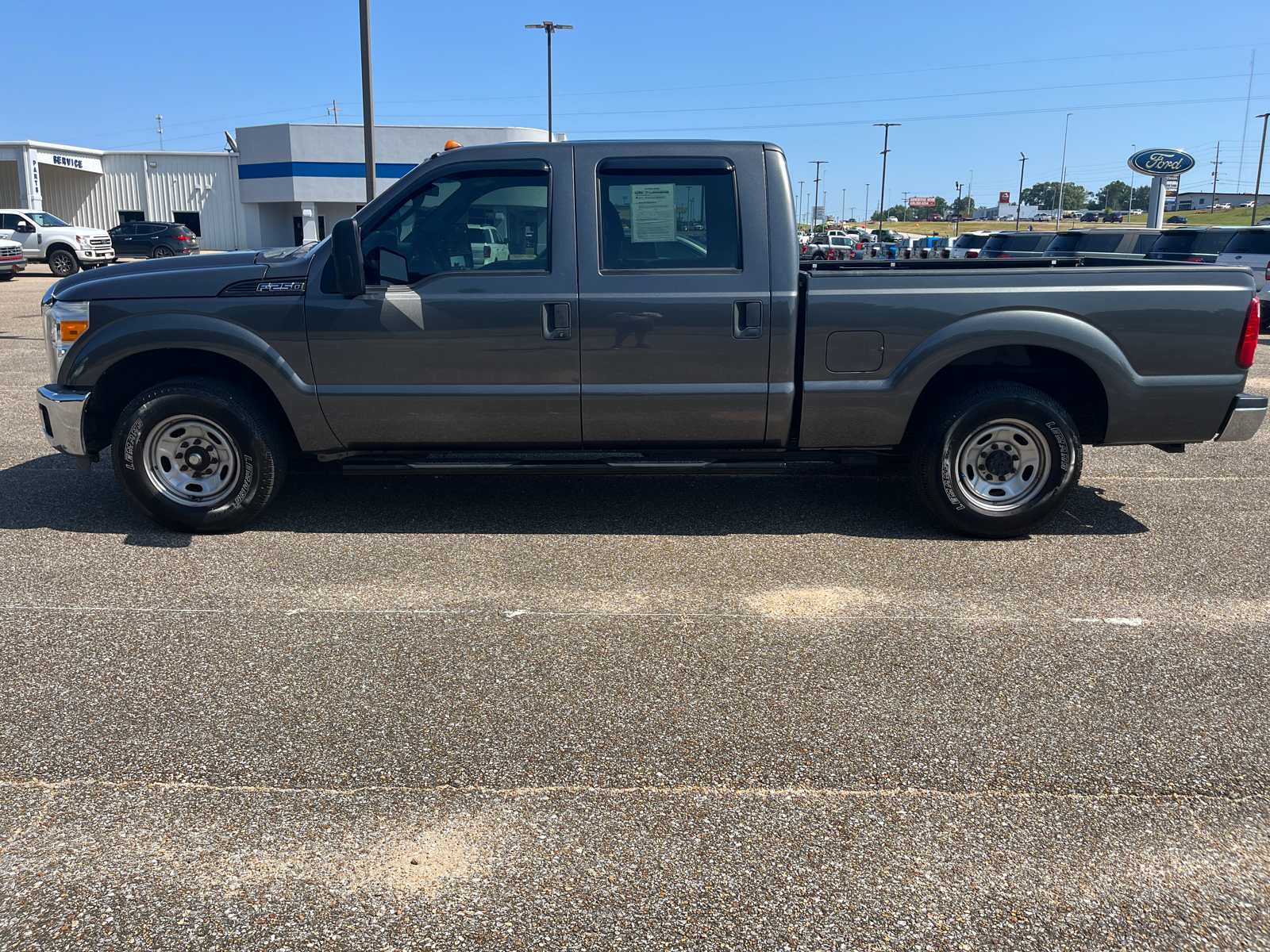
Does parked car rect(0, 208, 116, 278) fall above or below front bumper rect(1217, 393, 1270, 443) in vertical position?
above

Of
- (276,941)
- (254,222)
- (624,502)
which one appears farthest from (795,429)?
(254,222)

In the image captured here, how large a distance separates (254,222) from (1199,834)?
52.9 m

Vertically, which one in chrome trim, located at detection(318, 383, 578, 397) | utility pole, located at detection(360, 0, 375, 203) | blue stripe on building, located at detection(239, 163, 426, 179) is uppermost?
blue stripe on building, located at detection(239, 163, 426, 179)

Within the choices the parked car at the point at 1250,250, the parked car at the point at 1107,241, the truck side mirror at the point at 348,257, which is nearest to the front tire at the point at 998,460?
the truck side mirror at the point at 348,257

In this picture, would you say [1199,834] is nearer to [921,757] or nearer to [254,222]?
[921,757]

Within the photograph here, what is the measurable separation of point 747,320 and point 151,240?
3701cm

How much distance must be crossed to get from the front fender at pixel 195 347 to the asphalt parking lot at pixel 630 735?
804 millimetres

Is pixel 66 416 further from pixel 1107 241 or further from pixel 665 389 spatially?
pixel 1107 241

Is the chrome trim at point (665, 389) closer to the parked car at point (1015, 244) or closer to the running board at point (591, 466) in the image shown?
the running board at point (591, 466)

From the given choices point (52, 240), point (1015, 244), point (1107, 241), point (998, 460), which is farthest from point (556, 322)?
point (52, 240)

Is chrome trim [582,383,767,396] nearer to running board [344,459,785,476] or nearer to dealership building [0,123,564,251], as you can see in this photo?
running board [344,459,785,476]

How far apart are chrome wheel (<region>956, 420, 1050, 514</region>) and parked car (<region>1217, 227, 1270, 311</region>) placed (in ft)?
51.9

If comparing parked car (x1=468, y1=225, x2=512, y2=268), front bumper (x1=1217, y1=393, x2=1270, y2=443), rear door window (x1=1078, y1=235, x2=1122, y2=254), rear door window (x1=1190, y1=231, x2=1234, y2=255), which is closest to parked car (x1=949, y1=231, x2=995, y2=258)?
rear door window (x1=1078, y1=235, x2=1122, y2=254)

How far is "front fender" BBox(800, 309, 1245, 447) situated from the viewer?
5.50m
